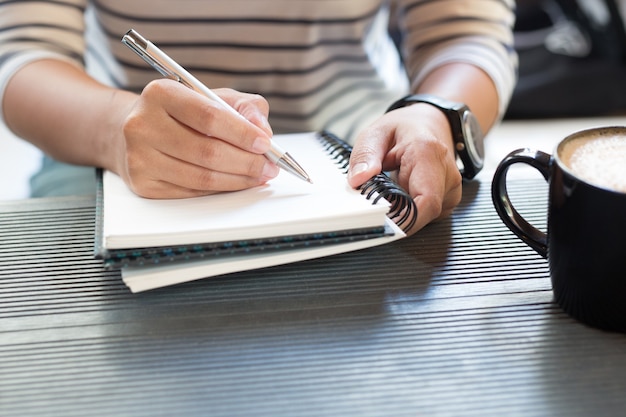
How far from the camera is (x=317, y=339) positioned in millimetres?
474

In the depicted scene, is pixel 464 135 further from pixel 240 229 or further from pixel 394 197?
pixel 240 229

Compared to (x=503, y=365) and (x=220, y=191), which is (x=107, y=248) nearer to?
(x=220, y=191)

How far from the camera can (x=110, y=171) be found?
2.19 feet

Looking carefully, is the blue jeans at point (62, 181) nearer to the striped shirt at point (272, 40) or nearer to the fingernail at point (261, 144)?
the striped shirt at point (272, 40)

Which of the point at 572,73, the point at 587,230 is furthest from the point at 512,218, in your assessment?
the point at 572,73

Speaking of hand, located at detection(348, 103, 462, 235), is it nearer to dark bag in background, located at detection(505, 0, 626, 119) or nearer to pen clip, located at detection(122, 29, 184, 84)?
pen clip, located at detection(122, 29, 184, 84)

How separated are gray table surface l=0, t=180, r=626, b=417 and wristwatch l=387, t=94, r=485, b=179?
11cm

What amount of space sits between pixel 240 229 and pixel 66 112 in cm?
33

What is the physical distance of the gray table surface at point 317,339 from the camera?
0.42 m

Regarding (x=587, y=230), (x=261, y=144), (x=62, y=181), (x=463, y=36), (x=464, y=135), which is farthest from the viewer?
(x=463, y=36)

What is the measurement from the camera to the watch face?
0.69 m

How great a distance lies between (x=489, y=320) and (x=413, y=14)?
542 millimetres

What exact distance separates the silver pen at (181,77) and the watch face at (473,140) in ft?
0.60

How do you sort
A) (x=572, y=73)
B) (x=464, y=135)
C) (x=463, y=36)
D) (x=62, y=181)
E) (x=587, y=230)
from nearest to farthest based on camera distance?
(x=587, y=230)
(x=464, y=135)
(x=62, y=181)
(x=463, y=36)
(x=572, y=73)
